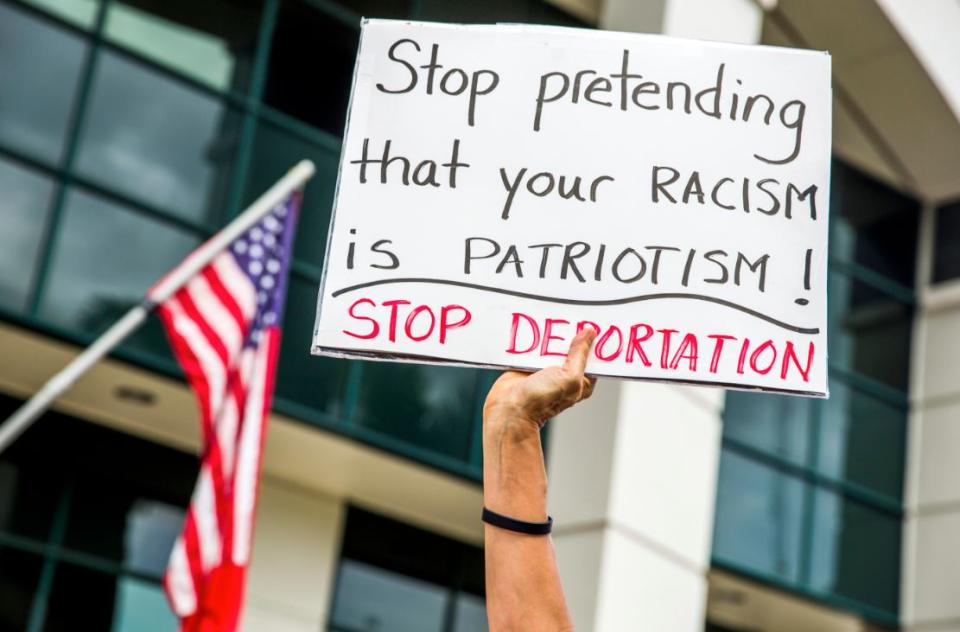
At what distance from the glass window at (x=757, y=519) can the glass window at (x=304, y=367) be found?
3.98 metres

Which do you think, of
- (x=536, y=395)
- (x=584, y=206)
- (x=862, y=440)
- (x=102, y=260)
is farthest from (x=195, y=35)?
(x=536, y=395)

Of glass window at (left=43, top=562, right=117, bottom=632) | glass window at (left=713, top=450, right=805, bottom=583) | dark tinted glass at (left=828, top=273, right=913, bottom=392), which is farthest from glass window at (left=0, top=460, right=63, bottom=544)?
dark tinted glass at (left=828, top=273, right=913, bottom=392)

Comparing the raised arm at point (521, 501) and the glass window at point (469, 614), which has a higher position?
the glass window at point (469, 614)

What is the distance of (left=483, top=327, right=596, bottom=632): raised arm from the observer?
9.00 ft

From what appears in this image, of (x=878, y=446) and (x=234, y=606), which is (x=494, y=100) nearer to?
(x=234, y=606)

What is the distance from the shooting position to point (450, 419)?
12.5 meters

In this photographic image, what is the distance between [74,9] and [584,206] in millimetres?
8465

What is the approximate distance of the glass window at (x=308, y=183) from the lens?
11.9m

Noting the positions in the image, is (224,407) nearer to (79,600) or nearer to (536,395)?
(79,600)

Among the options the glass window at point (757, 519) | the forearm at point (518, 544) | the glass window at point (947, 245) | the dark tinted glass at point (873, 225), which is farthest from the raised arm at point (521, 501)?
the glass window at point (947, 245)

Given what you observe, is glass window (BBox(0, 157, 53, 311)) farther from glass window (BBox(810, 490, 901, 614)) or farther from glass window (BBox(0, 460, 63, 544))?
glass window (BBox(810, 490, 901, 614))

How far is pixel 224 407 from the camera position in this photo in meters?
8.81

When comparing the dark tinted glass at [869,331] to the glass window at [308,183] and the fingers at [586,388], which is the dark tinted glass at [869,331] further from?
the fingers at [586,388]

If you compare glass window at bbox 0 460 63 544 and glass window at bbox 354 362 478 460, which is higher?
glass window at bbox 354 362 478 460
